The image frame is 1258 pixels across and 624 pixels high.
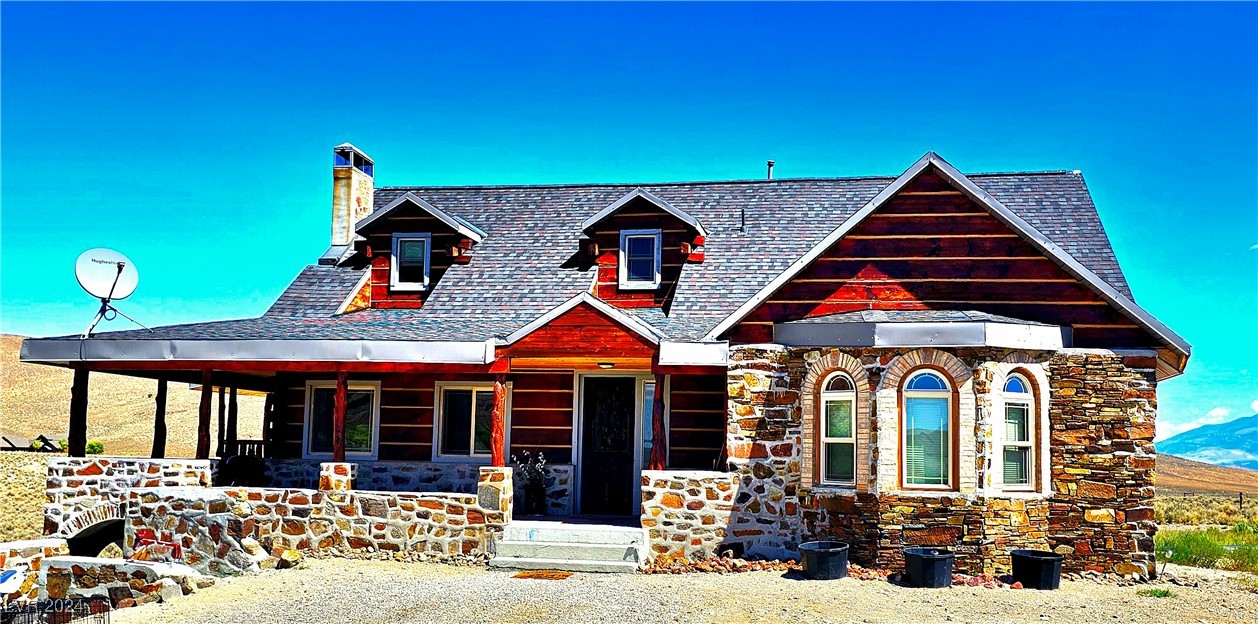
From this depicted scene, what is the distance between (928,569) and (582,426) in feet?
21.7


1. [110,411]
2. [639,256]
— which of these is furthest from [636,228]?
[110,411]

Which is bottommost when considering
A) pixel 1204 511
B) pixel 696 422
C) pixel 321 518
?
pixel 1204 511

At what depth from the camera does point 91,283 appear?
16.2m

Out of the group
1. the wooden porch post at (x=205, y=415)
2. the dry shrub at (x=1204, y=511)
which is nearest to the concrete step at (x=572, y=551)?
the wooden porch post at (x=205, y=415)


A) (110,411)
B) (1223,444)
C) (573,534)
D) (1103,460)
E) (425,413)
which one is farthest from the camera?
(1223,444)

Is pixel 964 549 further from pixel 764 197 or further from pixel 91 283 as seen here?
pixel 91 283

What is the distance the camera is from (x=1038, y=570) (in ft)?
41.4

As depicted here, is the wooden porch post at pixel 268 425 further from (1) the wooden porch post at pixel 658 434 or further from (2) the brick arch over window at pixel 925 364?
(2) the brick arch over window at pixel 925 364

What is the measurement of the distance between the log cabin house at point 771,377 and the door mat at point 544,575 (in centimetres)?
36

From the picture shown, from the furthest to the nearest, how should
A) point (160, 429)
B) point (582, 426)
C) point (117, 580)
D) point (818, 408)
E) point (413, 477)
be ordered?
point (413, 477) → point (582, 426) → point (160, 429) → point (818, 408) → point (117, 580)

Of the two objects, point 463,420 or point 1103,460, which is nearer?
point 1103,460

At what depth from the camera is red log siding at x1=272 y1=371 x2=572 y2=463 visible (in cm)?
1734

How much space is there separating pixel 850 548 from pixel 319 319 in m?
9.88

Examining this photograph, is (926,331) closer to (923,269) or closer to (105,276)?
(923,269)
